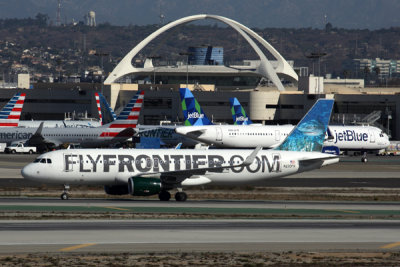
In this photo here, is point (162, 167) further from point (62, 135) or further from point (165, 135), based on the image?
point (165, 135)

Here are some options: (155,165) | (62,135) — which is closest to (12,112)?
(62,135)

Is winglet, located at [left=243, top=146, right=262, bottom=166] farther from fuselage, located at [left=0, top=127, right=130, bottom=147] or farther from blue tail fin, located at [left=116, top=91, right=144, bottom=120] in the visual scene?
fuselage, located at [left=0, top=127, right=130, bottom=147]

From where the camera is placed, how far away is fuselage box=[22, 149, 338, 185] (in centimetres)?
5691

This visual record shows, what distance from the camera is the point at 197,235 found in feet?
133

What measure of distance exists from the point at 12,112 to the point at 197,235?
10034 cm

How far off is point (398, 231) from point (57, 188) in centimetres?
3366

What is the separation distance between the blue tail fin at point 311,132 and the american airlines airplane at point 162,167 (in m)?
0.11

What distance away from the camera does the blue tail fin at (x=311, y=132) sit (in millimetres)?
65250

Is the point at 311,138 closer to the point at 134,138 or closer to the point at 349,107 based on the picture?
the point at 134,138

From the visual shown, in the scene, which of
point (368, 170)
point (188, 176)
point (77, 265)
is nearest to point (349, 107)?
point (368, 170)

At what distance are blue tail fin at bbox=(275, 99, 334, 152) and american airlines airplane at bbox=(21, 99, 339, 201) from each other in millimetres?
109

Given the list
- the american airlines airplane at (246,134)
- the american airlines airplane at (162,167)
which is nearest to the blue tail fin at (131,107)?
the american airlines airplane at (246,134)

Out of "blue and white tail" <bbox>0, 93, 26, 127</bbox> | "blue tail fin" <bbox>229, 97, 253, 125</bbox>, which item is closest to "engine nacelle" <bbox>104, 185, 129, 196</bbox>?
"blue and white tail" <bbox>0, 93, 26, 127</bbox>

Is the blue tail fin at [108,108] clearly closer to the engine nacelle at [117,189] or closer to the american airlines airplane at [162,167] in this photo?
the american airlines airplane at [162,167]
